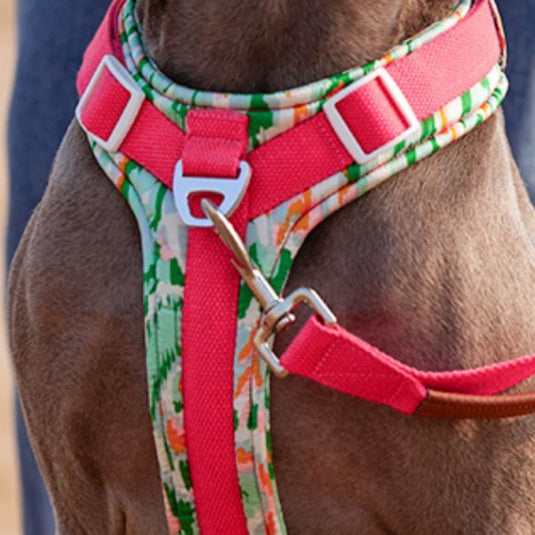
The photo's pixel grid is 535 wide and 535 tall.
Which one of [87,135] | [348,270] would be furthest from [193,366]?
[87,135]

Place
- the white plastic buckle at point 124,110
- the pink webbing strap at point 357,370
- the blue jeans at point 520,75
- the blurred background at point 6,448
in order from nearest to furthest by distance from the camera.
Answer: the pink webbing strap at point 357,370 → the white plastic buckle at point 124,110 → the blue jeans at point 520,75 → the blurred background at point 6,448

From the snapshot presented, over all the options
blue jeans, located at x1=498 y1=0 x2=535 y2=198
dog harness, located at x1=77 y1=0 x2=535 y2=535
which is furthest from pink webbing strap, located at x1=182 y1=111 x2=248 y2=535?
blue jeans, located at x1=498 y1=0 x2=535 y2=198

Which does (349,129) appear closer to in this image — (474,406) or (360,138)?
(360,138)

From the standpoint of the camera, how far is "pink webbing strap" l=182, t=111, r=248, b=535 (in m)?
1.42

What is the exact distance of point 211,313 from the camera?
4.67ft

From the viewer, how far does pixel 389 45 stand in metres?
1.45

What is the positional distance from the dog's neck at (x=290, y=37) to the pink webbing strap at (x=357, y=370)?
0.28 meters

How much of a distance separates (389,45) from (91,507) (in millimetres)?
655

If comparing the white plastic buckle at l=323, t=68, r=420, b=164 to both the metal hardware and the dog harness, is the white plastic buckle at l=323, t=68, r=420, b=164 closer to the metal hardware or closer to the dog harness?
the dog harness

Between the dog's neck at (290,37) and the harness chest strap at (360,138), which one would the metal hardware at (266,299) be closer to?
the harness chest strap at (360,138)

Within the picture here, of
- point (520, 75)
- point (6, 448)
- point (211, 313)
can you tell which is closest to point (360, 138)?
point (211, 313)

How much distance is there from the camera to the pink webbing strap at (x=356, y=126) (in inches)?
55.4

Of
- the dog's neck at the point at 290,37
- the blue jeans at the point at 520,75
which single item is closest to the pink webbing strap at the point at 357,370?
the dog's neck at the point at 290,37

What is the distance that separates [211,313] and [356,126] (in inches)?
10.0
